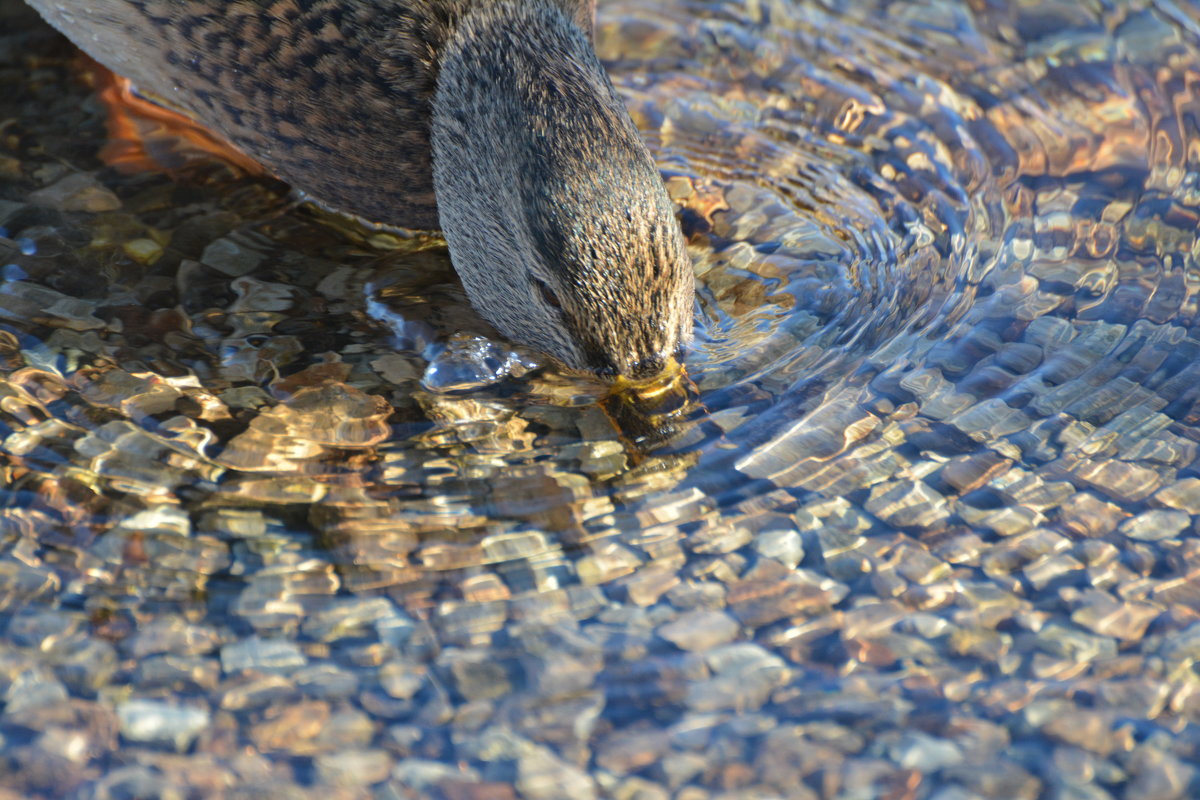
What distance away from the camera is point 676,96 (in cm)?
536

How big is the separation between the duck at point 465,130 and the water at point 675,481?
255 mm

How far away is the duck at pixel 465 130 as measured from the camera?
12.4 ft

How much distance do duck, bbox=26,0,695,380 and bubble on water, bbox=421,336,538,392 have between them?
0.28 ft

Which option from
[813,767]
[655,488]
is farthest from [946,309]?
[813,767]

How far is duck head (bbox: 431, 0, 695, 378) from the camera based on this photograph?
12.2 feet

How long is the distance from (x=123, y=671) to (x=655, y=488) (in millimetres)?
1581

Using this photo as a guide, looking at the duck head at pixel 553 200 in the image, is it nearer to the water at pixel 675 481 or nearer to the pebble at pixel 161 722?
the water at pixel 675 481

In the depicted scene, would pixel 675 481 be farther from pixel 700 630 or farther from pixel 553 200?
pixel 553 200

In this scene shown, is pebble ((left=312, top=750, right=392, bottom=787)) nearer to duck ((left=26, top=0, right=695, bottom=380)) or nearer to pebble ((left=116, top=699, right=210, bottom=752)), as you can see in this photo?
pebble ((left=116, top=699, right=210, bottom=752))

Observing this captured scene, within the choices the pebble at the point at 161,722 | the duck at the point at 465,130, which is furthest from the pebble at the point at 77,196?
the pebble at the point at 161,722

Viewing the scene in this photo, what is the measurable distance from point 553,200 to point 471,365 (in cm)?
74

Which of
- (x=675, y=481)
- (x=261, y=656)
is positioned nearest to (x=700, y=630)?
(x=675, y=481)

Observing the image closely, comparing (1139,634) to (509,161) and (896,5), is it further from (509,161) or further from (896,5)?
(896,5)

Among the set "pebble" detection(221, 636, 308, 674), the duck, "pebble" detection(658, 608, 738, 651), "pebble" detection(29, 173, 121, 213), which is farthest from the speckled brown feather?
"pebble" detection(658, 608, 738, 651)
